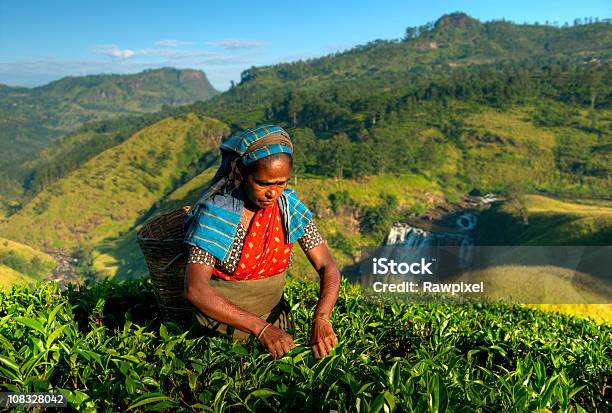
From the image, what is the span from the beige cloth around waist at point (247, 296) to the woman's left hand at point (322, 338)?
0.39 metres

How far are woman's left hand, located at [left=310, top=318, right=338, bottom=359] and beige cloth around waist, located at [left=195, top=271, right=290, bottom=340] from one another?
1.28ft

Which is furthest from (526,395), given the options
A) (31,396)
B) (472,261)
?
(472,261)

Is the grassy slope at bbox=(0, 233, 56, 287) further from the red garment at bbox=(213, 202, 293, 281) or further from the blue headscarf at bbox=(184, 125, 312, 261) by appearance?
the blue headscarf at bbox=(184, 125, 312, 261)

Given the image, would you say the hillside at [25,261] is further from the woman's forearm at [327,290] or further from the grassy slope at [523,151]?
the woman's forearm at [327,290]

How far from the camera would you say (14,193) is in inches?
5822

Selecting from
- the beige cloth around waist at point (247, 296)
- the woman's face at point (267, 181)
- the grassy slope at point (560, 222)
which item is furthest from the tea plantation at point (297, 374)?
the grassy slope at point (560, 222)

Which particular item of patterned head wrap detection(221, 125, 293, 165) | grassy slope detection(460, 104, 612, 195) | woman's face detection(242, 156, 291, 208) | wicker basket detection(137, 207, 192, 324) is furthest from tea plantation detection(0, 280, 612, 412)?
grassy slope detection(460, 104, 612, 195)

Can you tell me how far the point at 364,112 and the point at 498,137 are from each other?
95.8 ft

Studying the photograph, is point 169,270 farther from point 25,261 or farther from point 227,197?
point 25,261

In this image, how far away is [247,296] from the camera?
2.87 metres

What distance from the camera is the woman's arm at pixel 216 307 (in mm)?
2350

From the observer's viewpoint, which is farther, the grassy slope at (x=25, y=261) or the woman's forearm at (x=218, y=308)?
the grassy slope at (x=25, y=261)

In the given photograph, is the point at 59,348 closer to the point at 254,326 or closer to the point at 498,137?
the point at 254,326

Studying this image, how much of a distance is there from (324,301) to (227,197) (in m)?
0.79
